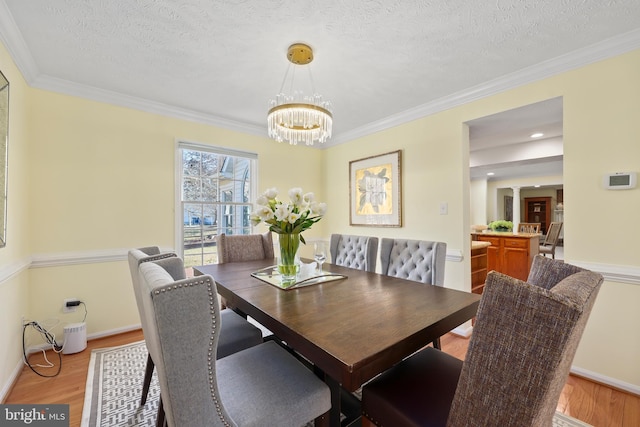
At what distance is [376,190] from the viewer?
142 inches

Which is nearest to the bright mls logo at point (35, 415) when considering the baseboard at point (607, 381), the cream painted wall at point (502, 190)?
the baseboard at point (607, 381)

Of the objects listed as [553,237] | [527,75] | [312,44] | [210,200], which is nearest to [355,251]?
[312,44]

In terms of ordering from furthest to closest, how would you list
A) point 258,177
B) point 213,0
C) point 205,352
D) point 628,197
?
point 258,177 < point 628,197 < point 213,0 < point 205,352

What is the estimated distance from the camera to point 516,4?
5.18 feet

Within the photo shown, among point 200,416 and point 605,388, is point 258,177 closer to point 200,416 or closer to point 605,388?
point 200,416

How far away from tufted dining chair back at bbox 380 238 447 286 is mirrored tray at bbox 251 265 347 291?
1.79 ft

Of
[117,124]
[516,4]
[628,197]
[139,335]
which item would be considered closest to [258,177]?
[117,124]

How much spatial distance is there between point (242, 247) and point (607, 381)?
10.1 feet

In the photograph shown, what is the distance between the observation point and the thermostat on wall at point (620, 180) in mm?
1864

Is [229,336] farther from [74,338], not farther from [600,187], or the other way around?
[600,187]

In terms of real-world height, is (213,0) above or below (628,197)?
above

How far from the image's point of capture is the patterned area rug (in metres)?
1.60

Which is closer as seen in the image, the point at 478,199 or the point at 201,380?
the point at 201,380

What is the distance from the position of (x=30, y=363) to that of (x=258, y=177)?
2742 mm
